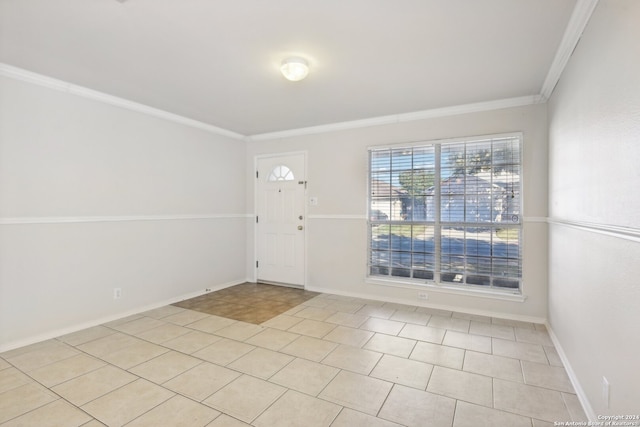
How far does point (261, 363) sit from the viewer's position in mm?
2527

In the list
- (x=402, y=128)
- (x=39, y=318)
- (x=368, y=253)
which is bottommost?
(x=39, y=318)

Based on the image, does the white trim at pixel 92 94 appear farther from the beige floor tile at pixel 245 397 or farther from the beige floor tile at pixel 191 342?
the beige floor tile at pixel 245 397

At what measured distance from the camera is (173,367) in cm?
246

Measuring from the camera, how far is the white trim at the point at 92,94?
2727 mm

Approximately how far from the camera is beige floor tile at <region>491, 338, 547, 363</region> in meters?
2.62

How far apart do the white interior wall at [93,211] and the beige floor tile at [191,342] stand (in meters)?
1.06

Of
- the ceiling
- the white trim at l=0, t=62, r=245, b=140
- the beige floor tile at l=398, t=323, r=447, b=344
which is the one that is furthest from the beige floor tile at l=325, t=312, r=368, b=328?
the white trim at l=0, t=62, r=245, b=140

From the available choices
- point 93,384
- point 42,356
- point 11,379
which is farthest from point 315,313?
point 11,379

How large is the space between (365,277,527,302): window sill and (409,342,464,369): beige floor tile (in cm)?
109

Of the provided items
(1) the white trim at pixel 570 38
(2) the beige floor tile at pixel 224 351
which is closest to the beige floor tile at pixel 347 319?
(2) the beige floor tile at pixel 224 351

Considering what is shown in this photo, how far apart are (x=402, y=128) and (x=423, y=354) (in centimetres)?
270

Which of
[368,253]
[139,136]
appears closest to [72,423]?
[139,136]

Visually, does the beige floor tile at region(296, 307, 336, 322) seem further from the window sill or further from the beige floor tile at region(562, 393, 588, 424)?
the beige floor tile at region(562, 393, 588, 424)

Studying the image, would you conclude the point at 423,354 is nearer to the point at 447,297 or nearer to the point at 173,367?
the point at 447,297
